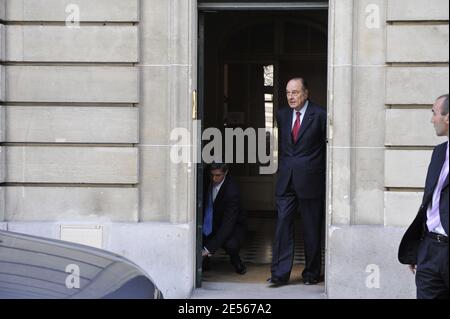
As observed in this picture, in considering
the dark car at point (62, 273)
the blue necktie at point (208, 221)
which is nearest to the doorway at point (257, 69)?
the blue necktie at point (208, 221)

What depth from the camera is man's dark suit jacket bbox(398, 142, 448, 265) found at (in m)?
5.24

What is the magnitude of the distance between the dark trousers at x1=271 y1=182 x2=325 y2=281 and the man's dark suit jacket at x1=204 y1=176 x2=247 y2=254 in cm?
78

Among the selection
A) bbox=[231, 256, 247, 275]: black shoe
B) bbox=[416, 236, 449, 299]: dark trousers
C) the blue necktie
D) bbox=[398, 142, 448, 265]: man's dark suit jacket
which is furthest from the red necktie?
bbox=[416, 236, 449, 299]: dark trousers

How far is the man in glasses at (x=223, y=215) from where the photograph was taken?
354 inches

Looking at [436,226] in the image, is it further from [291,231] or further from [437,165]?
[291,231]

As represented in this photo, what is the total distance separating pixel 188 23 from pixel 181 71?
1.56ft

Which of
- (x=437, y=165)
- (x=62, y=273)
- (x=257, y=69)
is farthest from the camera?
(x=257, y=69)

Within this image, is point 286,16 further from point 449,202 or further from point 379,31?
point 449,202

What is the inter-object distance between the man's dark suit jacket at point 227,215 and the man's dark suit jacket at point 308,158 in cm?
85

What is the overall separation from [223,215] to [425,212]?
393cm

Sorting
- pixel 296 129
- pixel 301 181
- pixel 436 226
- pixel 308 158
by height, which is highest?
pixel 296 129

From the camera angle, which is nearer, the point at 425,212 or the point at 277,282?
the point at 425,212

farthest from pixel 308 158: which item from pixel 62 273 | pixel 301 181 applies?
pixel 62 273

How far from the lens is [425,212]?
542cm
